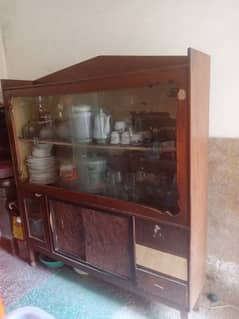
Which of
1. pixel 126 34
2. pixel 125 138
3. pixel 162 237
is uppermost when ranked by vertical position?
pixel 126 34

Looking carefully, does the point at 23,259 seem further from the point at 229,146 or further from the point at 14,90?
the point at 229,146

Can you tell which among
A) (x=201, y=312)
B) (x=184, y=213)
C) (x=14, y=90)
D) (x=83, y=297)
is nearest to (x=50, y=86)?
(x=14, y=90)

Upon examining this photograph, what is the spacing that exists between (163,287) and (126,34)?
4.92ft

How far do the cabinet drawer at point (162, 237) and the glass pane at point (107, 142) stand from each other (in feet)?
0.32

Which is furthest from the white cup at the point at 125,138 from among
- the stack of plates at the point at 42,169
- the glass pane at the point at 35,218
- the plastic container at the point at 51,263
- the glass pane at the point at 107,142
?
the plastic container at the point at 51,263

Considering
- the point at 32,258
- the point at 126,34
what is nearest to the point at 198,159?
the point at 126,34

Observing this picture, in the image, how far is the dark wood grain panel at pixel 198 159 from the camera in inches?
44.4

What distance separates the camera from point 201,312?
1517 millimetres

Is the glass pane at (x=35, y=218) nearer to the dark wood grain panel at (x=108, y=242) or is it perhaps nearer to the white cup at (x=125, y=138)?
the dark wood grain panel at (x=108, y=242)

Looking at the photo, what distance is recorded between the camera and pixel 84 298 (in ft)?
5.48

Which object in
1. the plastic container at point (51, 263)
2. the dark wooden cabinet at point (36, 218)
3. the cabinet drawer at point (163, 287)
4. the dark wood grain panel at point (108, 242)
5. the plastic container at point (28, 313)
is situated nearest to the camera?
the plastic container at point (28, 313)

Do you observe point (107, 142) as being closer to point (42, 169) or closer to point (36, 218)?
point (42, 169)

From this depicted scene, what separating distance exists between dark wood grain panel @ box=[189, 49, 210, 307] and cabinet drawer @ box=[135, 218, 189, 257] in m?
0.04

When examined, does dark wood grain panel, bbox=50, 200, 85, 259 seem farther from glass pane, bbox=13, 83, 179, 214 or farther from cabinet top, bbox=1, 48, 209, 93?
cabinet top, bbox=1, 48, 209, 93
